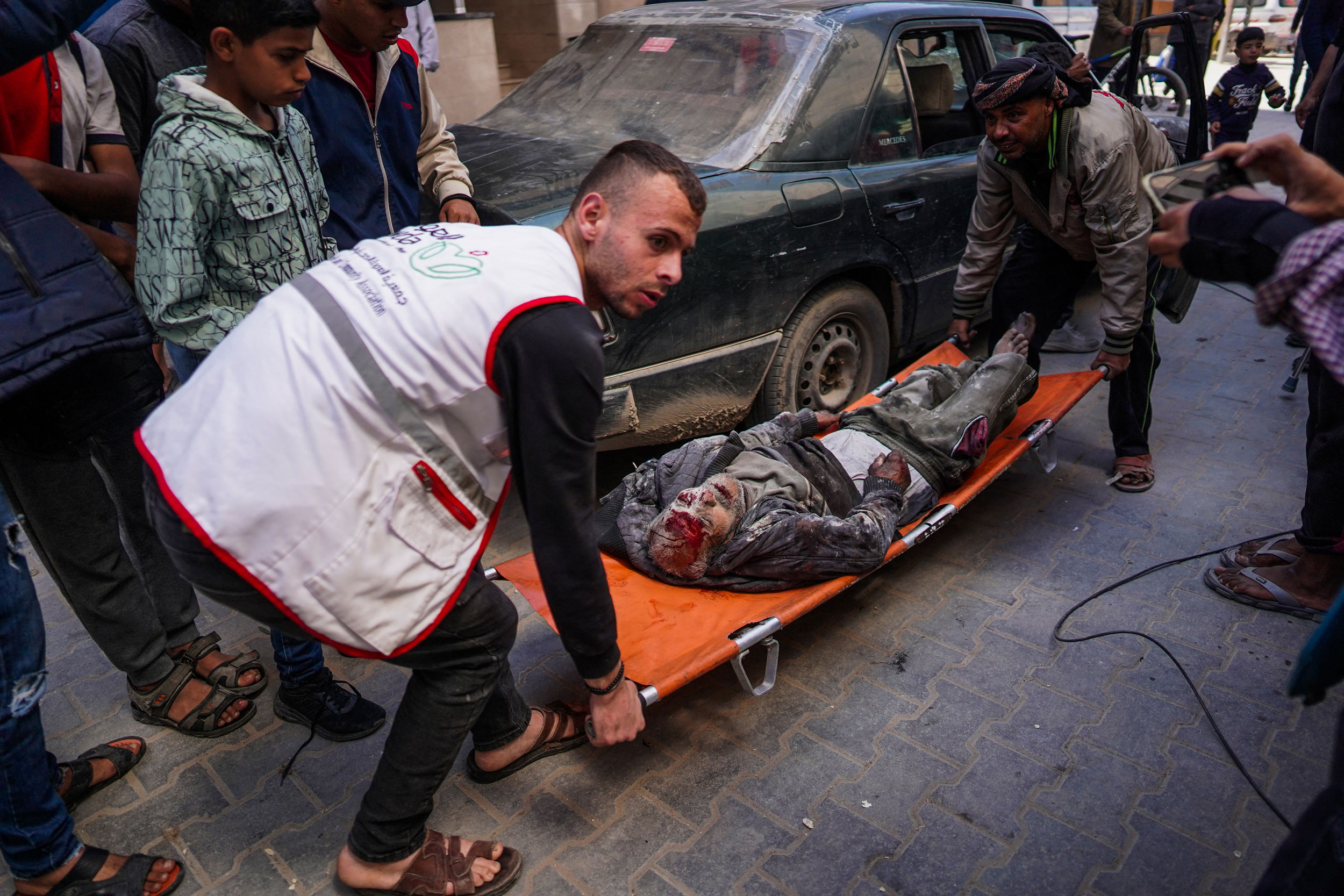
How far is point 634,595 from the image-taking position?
295cm

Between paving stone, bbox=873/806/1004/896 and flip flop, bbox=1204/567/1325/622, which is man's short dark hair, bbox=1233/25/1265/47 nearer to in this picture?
flip flop, bbox=1204/567/1325/622

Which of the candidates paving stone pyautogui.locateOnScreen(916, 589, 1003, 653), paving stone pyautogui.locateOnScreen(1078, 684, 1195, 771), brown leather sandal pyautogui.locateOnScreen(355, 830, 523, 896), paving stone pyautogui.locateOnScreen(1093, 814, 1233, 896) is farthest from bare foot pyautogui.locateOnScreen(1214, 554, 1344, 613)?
brown leather sandal pyautogui.locateOnScreen(355, 830, 523, 896)

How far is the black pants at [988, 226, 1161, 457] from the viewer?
4.07 metres

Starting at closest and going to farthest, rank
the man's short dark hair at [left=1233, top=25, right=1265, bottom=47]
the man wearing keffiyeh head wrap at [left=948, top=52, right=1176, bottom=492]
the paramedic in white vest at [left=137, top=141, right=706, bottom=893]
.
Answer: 1. the paramedic in white vest at [left=137, top=141, right=706, bottom=893]
2. the man wearing keffiyeh head wrap at [left=948, top=52, right=1176, bottom=492]
3. the man's short dark hair at [left=1233, top=25, right=1265, bottom=47]

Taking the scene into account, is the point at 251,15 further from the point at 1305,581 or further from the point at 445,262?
the point at 1305,581

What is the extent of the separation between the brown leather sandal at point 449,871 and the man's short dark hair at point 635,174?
159 centimetres

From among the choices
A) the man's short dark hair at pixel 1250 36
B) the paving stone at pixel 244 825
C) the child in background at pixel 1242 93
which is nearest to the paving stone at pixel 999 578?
the paving stone at pixel 244 825

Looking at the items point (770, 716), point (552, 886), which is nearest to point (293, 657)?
point (552, 886)

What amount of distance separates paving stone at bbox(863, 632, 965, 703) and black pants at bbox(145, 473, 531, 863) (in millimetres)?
1415

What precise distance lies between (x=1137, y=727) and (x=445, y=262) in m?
2.45

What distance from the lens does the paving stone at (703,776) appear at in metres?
2.50

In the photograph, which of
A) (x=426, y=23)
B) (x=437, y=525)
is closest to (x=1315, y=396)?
(x=437, y=525)

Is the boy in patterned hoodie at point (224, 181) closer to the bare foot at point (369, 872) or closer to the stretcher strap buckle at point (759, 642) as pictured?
the bare foot at point (369, 872)

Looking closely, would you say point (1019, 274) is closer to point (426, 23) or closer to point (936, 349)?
point (936, 349)
